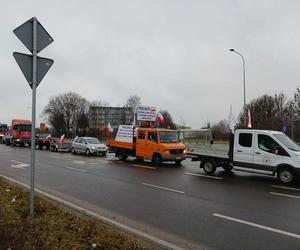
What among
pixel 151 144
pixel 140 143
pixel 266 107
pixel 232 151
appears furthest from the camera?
pixel 266 107

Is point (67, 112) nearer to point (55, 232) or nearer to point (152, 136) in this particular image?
point (152, 136)

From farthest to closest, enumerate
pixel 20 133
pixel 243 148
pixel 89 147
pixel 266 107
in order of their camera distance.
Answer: pixel 266 107
pixel 20 133
pixel 89 147
pixel 243 148

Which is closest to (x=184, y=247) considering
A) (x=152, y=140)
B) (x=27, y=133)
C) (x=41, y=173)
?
(x=41, y=173)

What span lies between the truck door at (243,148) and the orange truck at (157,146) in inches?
227

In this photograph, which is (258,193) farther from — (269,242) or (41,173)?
(41,173)

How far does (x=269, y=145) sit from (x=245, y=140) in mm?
1018

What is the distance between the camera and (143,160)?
22359 mm

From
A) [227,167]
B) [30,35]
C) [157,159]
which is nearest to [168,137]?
[157,159]

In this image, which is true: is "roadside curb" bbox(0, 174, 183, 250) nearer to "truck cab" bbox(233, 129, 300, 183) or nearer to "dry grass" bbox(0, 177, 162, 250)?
"dry grass" bbox(0, 177, 162, 250)

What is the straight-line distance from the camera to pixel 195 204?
28.8ft

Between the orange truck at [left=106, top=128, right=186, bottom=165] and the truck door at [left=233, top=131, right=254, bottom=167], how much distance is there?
18.9ft

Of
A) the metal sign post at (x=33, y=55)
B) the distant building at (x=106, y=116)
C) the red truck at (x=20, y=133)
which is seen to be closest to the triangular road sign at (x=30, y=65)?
the metal sign post at (x=33, y=55)

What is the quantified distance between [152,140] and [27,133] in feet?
92.4

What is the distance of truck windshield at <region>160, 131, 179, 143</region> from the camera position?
19.7m
